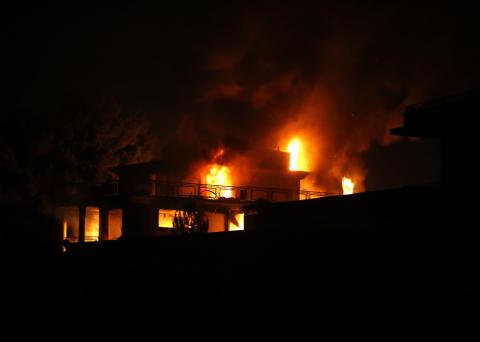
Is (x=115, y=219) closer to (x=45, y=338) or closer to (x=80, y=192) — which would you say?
(x=80, y=192)

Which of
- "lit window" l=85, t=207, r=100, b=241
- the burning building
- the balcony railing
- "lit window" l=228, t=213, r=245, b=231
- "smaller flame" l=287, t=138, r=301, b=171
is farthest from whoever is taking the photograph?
"smaller flame" l=287, t=138, r=301, b=171

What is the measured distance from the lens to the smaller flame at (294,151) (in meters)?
48.9

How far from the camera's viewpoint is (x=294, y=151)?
49.2 m

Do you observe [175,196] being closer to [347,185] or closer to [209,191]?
[209,191]

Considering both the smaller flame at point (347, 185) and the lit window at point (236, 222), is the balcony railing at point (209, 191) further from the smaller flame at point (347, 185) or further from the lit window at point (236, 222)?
the smaller flame at point (347, 185)

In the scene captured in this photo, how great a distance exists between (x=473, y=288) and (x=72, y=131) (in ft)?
107

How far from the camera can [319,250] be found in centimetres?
1602

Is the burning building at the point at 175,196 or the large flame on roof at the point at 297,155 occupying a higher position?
the large flame on roof at the point at 297,155

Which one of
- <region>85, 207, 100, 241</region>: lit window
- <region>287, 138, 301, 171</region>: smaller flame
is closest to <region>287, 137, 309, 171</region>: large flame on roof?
<region>287, 138, 301, 171</region>: smaller flame

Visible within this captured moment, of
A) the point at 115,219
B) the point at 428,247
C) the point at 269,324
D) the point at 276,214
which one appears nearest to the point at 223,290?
the point at 269,324

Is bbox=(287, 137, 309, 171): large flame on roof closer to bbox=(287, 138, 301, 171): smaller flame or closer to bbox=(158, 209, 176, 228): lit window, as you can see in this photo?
bbox=(287, 138, 301, 171): smaller flame

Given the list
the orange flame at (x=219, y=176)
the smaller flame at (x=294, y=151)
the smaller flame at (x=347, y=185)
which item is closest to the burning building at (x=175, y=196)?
the orange flame at (x=219, y=176)

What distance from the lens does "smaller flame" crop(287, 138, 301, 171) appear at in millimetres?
48938

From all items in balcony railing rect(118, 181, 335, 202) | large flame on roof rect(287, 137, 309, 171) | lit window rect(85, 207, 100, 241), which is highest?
large flame on roof rect(287, 137, 309, 171)
